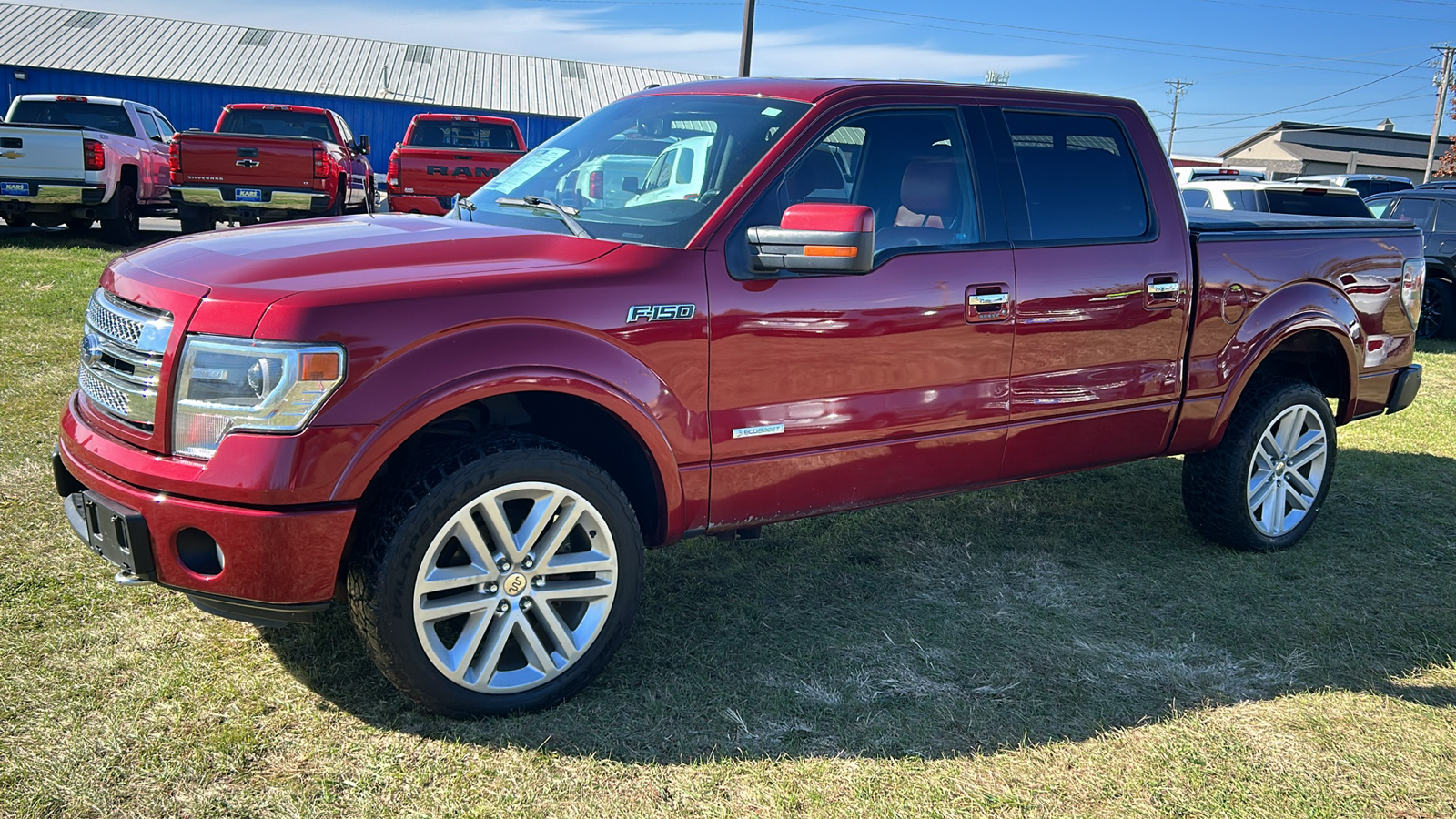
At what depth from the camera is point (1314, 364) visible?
16.8 feet

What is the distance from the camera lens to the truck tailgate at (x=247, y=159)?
39.3 ft

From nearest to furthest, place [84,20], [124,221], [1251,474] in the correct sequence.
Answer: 1. [1251,474]
2. [124,221]
3. [84,20]

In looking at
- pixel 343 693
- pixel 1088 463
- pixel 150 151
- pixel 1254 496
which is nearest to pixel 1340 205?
pixel 1254 496

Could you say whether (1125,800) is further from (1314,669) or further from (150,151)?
(150,151)

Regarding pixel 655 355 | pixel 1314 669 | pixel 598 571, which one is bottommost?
pixel 1314 669

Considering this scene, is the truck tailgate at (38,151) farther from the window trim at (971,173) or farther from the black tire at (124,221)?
the window trim at (971,173)

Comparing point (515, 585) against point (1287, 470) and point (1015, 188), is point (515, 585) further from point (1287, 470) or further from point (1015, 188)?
point (1287, 470)

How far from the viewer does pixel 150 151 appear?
14.4 metres

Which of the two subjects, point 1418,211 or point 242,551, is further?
point 1418,211

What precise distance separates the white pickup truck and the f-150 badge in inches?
475

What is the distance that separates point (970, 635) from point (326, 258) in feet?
8.16

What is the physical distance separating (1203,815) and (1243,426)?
234 centimetres

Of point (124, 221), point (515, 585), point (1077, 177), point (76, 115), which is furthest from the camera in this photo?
point (76, 115)

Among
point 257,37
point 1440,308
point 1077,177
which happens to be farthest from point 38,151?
point 257,37
